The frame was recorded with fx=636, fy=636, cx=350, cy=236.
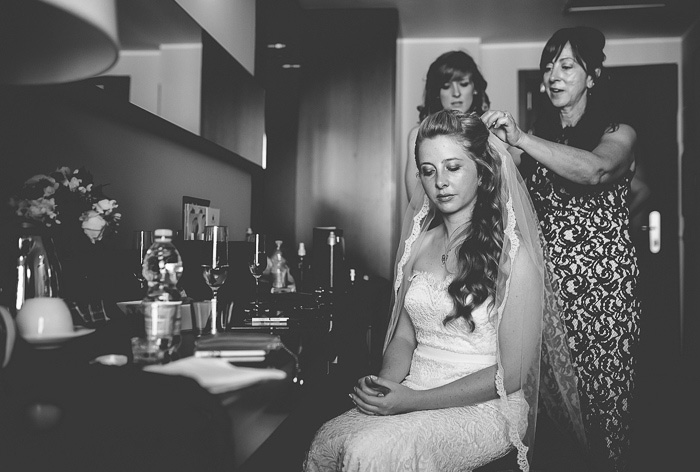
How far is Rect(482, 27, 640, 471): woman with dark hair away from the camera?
204cm

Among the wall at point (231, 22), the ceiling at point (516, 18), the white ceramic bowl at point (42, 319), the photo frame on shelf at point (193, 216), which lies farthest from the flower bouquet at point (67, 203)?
the ceiling at point (516, 18)

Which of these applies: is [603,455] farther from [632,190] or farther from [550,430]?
[632,190]

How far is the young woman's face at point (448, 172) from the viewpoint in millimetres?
1869

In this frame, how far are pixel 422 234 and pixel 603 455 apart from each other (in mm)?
900

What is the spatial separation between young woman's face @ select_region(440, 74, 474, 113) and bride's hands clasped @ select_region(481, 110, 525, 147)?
0.87m

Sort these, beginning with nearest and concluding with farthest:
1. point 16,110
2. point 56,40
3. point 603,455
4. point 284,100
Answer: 1. point 56,40
2. point 16,110
3. point 603,455
4. point 284,100

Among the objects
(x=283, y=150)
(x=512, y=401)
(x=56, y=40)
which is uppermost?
(x=283, y=150)

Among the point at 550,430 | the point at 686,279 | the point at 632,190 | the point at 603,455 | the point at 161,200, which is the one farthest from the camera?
the point at 686,279

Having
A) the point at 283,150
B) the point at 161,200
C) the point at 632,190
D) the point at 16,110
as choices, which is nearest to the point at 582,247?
the point at 632,190

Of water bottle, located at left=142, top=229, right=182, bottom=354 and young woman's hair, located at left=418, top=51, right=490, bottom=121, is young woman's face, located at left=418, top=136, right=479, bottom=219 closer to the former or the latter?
water bottle, located at left=142, top=229, right=182, bottom=354

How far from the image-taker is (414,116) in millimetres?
4934

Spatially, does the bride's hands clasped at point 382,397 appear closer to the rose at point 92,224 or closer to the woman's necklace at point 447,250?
the woman's necklace at point 447,250

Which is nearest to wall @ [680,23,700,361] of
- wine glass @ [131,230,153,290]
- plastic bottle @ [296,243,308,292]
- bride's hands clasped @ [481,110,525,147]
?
plastic bottle @ [296,243,308,292]

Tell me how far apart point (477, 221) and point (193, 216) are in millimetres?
1329
